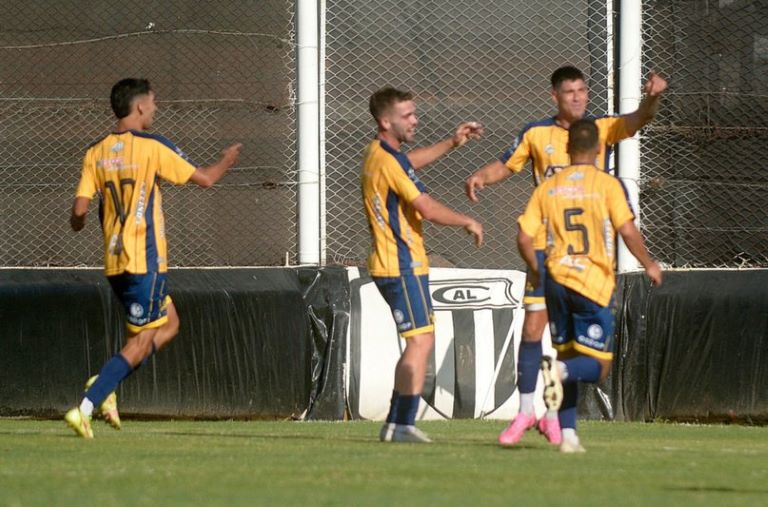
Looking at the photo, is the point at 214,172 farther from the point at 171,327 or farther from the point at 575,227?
the point at 575,227

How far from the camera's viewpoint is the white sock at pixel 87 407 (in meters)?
7.93

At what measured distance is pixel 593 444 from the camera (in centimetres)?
761

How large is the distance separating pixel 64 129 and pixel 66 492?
6.60 meters

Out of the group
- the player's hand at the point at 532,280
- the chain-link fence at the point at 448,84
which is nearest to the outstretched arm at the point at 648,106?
the player's hand at the point at 532,280

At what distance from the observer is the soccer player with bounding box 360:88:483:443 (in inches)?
299

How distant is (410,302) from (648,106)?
1752 millimetres

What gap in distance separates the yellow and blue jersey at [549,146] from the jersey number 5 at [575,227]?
1302 mm

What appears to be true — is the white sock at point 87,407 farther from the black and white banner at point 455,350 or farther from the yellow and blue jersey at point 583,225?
the black and white banner at point 455,350

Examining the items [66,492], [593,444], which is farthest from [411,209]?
[66,492]

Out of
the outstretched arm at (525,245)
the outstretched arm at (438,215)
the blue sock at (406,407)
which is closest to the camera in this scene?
the outstretched arm at (525,245)

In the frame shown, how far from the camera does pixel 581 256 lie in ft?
23.0

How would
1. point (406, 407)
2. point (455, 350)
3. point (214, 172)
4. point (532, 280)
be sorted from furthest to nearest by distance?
point (455, 350), point (214, 172), point (532, 280), point (406, 407)

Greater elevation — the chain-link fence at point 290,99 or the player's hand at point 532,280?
the chain-link fence at point 290,99

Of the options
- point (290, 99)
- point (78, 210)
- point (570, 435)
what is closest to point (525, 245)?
point (570, 435)
